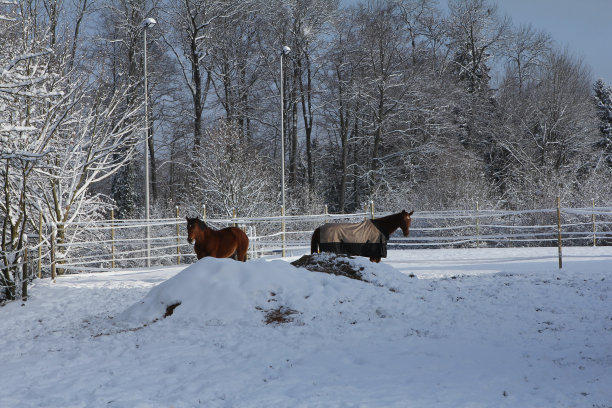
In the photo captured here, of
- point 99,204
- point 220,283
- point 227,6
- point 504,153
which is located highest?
point 227,6

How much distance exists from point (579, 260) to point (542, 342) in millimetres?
8294

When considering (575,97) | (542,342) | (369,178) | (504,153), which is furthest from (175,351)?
(575,97)

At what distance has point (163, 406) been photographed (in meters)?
4.16

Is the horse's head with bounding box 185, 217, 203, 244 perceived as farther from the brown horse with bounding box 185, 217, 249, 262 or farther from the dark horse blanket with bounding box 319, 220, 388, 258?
the dark horse blanket with bounding box 319, 220, 388, 258

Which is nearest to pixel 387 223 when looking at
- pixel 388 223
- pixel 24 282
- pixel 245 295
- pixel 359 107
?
pixel 388 223

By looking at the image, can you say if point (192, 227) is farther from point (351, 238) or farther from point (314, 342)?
point (314, 342)

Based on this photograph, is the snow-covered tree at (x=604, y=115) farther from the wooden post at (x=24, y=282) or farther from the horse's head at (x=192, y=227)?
the wooden post at (x=24, y=282)

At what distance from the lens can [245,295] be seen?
734 centimetres

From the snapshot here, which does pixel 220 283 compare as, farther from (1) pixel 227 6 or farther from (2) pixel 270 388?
(1) pixel 227 6

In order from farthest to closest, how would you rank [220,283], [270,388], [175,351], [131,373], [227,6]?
[227,6], [220,283], [175,351], [131,373], [270,388]

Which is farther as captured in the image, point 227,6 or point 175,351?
point 227,6

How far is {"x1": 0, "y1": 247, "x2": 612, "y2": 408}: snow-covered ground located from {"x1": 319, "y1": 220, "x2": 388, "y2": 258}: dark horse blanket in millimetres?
1419

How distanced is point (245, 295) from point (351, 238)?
352cm

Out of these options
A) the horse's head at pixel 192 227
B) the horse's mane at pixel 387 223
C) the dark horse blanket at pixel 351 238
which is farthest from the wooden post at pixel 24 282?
the horse's mane at pixel 387 223
